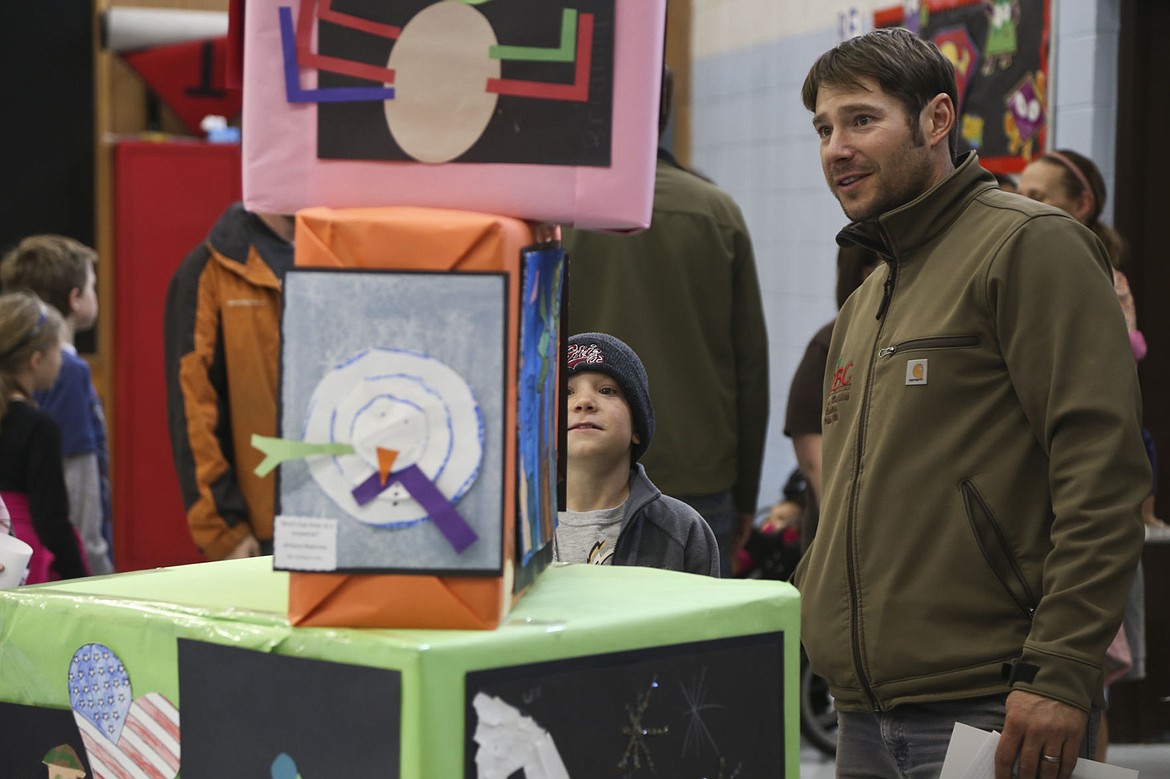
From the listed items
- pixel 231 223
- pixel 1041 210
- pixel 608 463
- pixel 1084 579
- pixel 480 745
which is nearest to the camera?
pixel 480 745

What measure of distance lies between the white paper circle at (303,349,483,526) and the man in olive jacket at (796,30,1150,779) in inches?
31.1

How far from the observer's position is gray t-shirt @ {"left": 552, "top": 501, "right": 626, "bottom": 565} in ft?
7.09

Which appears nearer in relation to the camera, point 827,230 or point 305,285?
point 305,285

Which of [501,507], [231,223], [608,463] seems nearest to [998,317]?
[608,463]

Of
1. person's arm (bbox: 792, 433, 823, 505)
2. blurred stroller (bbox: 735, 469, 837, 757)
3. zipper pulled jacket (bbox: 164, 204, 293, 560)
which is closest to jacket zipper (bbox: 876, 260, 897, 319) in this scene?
person's arm (bbox: 792, 433, 823, 505)

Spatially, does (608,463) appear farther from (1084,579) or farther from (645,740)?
(645,740)

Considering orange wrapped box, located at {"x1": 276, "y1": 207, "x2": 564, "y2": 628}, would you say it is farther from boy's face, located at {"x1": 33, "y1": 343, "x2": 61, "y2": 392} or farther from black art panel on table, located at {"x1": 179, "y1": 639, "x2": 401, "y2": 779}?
boy's face, located at {"x1": 33, "y1": 343, "x2": 61, "y2": 392}

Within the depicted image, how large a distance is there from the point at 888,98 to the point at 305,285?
3.22ft

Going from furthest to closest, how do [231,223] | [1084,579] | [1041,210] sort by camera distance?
[231,223] < [1041,210] < [1084,579]

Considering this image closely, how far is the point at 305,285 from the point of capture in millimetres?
1250

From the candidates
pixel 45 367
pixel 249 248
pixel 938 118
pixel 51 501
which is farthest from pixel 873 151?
pixel 45 367

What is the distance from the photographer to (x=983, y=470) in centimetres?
181

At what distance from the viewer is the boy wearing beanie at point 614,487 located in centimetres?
215

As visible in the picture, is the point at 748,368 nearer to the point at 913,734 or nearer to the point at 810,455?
the point at 810,455
